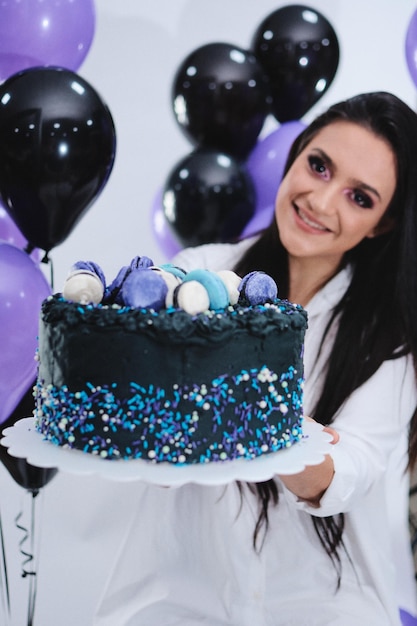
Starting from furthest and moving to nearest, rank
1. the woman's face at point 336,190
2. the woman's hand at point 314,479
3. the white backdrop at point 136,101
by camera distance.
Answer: the white backdrop at point 136,101, the woman's face at point 336,190, the woman's hand at point 314,479

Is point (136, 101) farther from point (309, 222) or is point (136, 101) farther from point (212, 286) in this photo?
point (212, 286)

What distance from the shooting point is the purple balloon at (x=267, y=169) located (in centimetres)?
234

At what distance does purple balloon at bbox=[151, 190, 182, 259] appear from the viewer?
2480 mm

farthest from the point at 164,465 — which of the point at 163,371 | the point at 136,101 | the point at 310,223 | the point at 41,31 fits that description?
the point at 136,101

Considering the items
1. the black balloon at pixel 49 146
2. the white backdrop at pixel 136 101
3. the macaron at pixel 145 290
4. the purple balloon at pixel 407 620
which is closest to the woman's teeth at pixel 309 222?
the black balloon at pixel 49 146

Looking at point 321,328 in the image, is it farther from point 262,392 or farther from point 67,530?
point 67,530

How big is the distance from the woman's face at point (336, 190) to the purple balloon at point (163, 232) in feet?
2.37

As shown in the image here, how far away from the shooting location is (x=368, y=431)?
1.67 metres

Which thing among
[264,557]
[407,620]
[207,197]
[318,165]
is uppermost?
[318,165]

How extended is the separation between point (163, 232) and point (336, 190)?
89 centimetres

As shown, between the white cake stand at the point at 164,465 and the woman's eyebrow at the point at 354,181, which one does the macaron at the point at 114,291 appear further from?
the woman's eyebrow at the point at 354,181

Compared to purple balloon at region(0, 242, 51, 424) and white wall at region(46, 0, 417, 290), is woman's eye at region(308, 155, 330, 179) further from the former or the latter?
white wall at region(46, 0, 417, 290)

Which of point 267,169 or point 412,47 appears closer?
point 412,47

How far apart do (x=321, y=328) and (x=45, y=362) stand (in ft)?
2.76
